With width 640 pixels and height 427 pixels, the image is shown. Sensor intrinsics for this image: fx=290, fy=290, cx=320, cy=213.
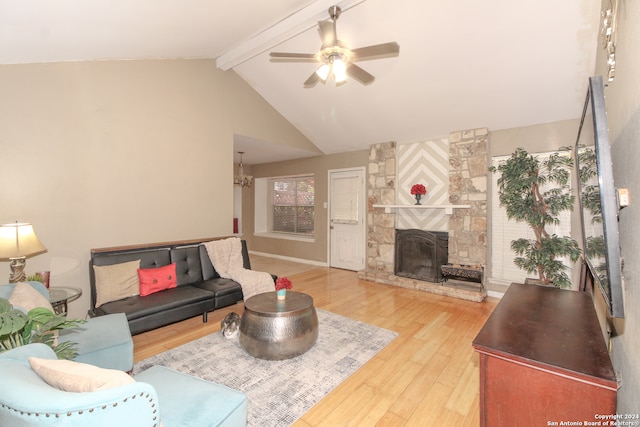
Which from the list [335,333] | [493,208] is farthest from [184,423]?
[493,208]

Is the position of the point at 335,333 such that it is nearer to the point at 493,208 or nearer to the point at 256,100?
the point at 493,208

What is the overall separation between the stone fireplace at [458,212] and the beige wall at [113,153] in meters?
2.95

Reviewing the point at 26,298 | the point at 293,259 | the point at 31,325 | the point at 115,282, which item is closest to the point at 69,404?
the point at 31,325

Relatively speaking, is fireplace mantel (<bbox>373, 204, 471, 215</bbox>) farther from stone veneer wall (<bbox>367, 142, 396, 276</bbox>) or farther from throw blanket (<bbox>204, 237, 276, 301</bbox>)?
throw blanket (<bbox>204, 237, 276, 301</bbox>)

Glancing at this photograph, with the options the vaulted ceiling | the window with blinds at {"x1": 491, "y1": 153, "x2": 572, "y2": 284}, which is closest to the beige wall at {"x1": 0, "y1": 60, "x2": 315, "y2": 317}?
the vaulted ceiling

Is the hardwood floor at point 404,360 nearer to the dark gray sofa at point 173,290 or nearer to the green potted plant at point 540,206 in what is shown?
the dark gray sofa at point 173,290

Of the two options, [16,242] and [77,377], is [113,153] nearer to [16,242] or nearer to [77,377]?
[16,242]

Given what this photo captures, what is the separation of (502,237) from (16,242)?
19.1 ft

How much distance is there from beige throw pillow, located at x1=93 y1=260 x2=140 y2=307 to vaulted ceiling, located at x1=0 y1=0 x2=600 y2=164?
2.20 meters

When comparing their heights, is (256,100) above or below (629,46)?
above

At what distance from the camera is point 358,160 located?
6.24m

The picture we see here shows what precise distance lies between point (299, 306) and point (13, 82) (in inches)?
141

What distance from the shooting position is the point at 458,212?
483 cm

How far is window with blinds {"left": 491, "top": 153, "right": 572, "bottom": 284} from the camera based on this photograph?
435 cm
